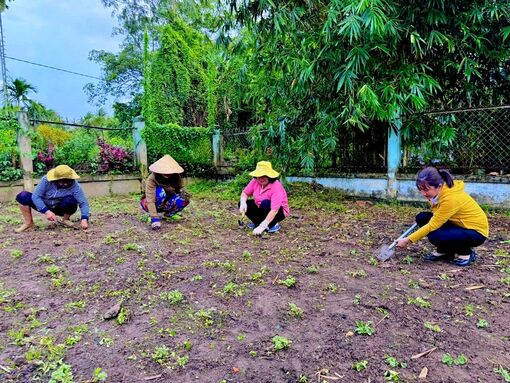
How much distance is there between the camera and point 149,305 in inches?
98.8

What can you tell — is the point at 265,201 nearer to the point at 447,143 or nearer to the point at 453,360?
the point at 453,360

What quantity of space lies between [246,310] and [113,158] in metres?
6.75

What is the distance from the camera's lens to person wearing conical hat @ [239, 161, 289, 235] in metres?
4.23

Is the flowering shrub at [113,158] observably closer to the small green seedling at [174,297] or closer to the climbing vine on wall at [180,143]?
the climbing vine on wall at [180,143]

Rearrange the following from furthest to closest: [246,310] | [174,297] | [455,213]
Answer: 1. [455,213]
2. [174,297]
3. [246,310]

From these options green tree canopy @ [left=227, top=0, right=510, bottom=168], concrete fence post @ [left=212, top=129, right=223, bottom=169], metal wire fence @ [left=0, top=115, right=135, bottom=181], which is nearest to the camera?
green tree canopy @ [left=227, top=0, right=510, bottom=168]

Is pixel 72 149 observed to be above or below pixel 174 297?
above

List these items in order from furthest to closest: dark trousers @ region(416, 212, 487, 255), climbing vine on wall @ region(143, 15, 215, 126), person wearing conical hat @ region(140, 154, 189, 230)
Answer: climbing vine on wall @ region(143, 15, 215, 126)
person wearing conical hat @ region(140, 154, 189, 230)
dark trousers @ region(416, 212, 487, 255)

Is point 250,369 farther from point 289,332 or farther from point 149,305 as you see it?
point 149,305

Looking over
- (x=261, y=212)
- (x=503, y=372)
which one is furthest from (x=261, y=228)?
(x=503, y=372)

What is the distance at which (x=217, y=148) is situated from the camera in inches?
384

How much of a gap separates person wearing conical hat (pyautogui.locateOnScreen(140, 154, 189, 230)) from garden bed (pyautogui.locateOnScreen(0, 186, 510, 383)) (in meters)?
0.51

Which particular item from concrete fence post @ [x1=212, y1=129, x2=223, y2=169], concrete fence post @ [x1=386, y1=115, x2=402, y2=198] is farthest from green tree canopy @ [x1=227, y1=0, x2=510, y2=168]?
concrete fence post @ [x1=212, y1=129, x2=223, y2=169]

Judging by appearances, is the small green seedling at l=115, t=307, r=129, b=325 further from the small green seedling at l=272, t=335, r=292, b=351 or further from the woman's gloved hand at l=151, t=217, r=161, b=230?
the woman's gloved hand at l=151, t=217, r=161, b=230
